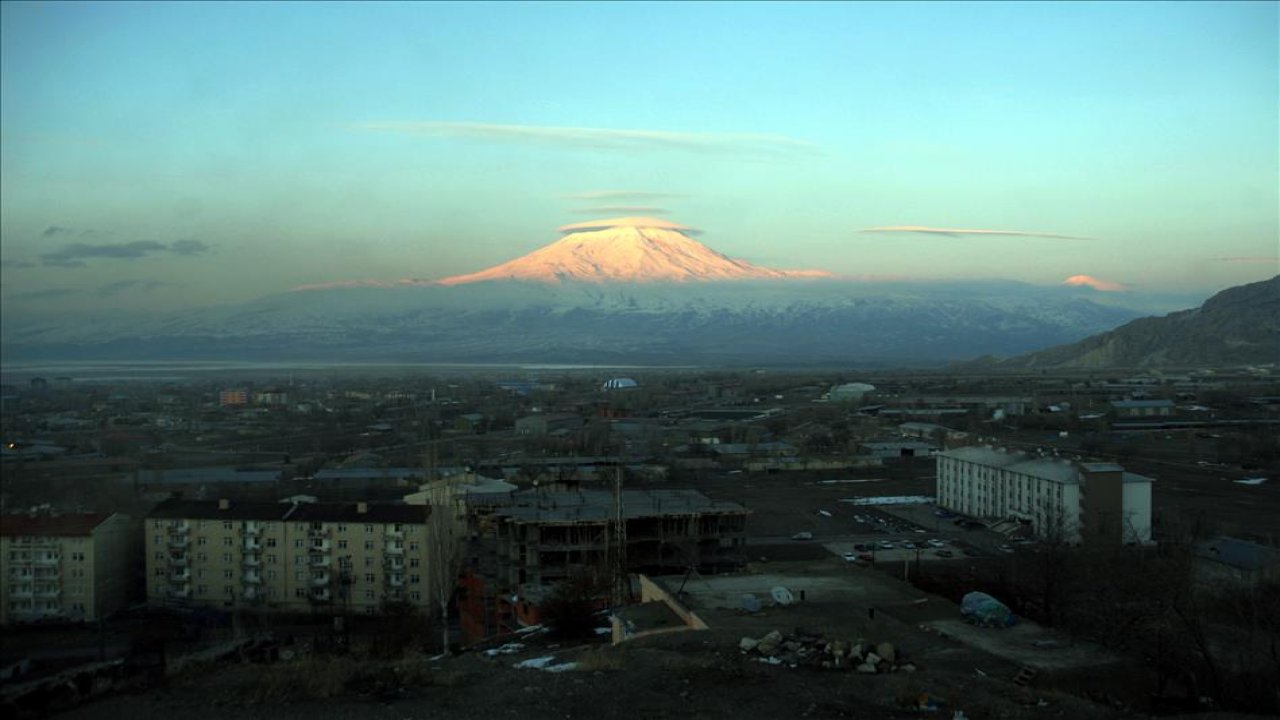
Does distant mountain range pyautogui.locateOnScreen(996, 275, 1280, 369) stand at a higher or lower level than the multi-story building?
higher

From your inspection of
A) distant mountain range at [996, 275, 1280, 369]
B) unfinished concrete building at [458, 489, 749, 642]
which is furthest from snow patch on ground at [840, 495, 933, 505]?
distant mountain range at [996, 275, 1280, 369]

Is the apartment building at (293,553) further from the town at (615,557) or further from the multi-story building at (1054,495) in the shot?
the multi-story building at (1054,495)

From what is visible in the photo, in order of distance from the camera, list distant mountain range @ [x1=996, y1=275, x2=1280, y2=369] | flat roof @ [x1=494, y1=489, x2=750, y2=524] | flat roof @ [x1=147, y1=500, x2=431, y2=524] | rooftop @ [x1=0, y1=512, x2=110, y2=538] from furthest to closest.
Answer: distant mountain range @ [x1=996, y1=275, x2=1280, y2=369] < flat roof @ [x1=494, y1=489, x2=750, y2=524] < flat roof @ [x1=147, y1=500, x2=431, y2=524] < rooftop @ [x1=0, y1=512, x2=110, y2=538]

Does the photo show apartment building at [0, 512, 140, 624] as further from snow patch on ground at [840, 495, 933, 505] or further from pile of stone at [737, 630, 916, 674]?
snow patch on ground at [840, 495, 933, 505]

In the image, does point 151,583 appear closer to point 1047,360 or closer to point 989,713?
point 989,713

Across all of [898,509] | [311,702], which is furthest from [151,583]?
[898,509]

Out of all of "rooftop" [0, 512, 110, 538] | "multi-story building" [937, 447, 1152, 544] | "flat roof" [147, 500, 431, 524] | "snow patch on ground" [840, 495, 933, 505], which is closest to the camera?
"rooftop" [0, 512, 110, 538]

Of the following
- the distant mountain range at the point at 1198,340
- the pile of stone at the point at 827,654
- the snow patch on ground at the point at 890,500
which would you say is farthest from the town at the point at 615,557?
the distant mountain range at the point at 1198,340

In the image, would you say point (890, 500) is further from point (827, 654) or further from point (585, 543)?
point (827, 654)
